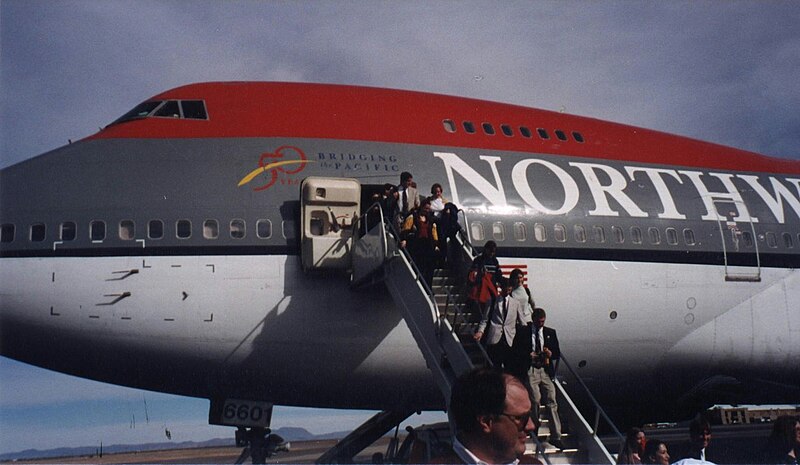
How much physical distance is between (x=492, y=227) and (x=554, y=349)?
4500 mm

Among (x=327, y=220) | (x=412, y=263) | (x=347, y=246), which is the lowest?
(x=412, y=263)

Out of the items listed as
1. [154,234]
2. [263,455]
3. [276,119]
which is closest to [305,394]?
[263,455]

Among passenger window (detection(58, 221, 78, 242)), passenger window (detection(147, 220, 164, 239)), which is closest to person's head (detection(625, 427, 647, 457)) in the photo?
passenger window (detection(147, 220, 164, 239))

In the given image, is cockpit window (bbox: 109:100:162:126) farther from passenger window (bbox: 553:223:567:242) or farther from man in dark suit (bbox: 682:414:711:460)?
man in dark suit (bbox: 682:414:711:460)

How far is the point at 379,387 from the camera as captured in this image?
14.5 meters

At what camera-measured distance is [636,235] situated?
16.0 m

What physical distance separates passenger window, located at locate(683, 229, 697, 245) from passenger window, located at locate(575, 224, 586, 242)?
8.38ft

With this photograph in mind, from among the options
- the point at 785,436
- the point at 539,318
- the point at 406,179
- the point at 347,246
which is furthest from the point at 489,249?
the point at 785,436

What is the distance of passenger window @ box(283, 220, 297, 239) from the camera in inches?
544

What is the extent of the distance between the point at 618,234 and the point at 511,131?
3140 millimetres

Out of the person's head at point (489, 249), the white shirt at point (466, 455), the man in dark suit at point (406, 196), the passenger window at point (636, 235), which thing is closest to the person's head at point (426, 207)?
the man in dark suit at point (406, 196)

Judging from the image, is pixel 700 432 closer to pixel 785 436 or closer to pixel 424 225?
pixel 785 436

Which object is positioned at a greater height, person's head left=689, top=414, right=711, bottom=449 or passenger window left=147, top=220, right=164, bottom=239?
passenger window left=147, top=220, right=164, bottom=239

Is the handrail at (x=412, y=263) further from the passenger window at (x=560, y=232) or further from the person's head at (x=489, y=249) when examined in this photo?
the passenger window at (x=560, y=232)
